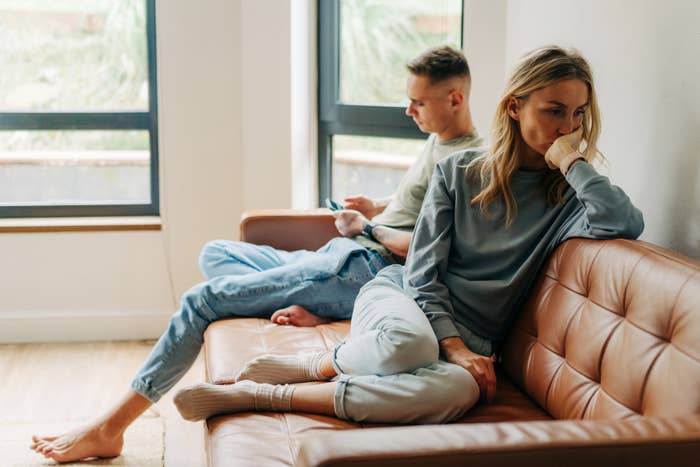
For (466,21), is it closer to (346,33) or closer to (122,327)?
(346,33)

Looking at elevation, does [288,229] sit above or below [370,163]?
below

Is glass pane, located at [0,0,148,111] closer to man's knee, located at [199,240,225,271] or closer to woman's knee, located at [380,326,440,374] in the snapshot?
man's knee, located at [199,240,225,271]

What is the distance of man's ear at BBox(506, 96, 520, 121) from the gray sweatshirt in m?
0.13

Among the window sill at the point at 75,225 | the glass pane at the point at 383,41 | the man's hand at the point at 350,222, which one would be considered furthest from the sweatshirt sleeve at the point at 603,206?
the window sill at the point at 75,225

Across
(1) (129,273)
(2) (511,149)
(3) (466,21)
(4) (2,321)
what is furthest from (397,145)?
(4) (2,321)

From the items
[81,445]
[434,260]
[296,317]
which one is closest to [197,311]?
[296,317]

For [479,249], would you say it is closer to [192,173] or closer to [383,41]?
[383,41]

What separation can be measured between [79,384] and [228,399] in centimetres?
166

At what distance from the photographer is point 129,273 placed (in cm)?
388

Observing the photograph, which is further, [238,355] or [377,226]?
[377,226]

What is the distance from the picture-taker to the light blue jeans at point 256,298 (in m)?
2.45

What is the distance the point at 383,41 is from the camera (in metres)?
3.62

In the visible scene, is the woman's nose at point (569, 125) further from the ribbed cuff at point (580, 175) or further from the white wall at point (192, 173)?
the white wall at point (192, 173)

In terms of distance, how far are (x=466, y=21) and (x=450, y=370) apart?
63.0 inches
